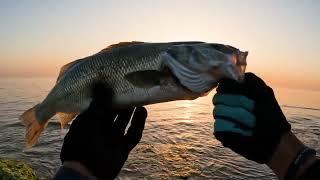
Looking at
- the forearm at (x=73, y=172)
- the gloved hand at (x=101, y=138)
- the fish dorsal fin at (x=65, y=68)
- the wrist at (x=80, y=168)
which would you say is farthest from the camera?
the fish dorsal fin at (x=65, y=68)

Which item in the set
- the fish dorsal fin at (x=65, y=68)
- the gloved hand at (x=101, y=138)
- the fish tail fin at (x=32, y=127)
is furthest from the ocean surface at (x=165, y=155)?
the gloved hand at (x=101, y=138)

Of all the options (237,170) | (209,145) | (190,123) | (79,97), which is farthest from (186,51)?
(190,123)

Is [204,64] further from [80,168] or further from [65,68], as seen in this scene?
[65,68]

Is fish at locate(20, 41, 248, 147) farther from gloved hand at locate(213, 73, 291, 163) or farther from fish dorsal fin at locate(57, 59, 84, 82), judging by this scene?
fish dorsal fin at locate(57, 59, 84, 82)

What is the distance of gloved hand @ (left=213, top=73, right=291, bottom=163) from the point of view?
10.3 ft

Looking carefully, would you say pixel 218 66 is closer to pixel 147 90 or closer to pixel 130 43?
pixel 147 90

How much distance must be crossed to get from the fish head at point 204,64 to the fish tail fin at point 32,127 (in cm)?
200

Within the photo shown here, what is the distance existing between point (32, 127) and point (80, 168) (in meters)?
1.74

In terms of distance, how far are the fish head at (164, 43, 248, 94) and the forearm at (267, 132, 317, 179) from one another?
2.19 ft

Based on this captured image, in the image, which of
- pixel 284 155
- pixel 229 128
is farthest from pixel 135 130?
pixel 284 155

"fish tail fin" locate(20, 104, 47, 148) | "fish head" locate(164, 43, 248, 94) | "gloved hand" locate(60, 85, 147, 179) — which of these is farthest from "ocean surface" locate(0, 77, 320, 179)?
"fish head" locate(164, 43, 248, 94)

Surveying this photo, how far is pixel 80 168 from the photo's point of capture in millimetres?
3223

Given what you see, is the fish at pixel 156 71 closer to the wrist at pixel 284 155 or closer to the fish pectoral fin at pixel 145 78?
the fish pectoral fin at pixel 145 78

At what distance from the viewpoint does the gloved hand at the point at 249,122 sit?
314 cm
